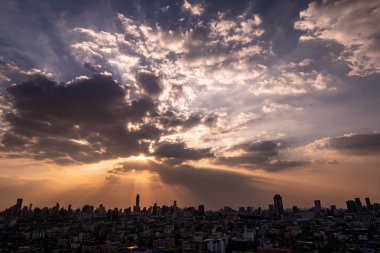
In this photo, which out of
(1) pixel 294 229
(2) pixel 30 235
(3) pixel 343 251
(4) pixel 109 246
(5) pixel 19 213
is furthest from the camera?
(5) pixel 19 213

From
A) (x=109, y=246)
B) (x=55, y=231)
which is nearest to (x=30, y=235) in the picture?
(x=55, y=231)

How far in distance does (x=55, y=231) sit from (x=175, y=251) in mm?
73861

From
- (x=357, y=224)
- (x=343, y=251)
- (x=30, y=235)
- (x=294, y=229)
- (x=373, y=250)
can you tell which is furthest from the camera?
(x=357, y=224)

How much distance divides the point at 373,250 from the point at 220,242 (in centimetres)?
3758

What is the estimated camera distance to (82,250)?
255 ft

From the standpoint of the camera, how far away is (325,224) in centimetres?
13838

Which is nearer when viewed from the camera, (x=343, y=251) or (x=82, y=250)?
(x=343, y=251)

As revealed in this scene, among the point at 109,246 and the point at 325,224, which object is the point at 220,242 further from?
the point at 325,224

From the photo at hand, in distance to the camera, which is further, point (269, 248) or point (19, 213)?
point (19, 213)

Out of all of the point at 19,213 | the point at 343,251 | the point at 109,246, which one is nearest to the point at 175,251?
the point at 109,246

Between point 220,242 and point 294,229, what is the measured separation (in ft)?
187

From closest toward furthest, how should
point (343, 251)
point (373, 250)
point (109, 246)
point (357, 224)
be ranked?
point (373, 250) → point (343, 251) → point (109, 246) → point (357, 224)

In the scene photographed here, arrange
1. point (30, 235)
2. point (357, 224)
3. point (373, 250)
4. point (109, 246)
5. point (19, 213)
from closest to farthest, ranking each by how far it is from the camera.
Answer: point (373, 250) < point (109, 246) < point (30, 235) < point (357, 224) < point (19, 213)

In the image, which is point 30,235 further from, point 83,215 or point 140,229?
point 83,215
